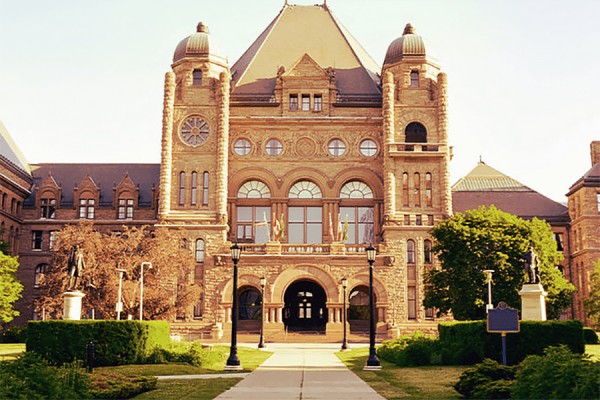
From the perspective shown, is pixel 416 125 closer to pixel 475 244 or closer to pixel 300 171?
pixel 300 171

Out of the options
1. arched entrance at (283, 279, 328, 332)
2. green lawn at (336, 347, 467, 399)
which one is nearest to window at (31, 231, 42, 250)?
arched entrance at (283, 279, 328, 332)

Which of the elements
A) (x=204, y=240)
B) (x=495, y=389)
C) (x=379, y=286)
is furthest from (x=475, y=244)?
(x=495, y=389)

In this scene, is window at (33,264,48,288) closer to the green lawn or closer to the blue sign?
the green lawn

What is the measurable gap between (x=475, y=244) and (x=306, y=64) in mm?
27711

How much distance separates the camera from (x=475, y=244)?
Result: 179 feet

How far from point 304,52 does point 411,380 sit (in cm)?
5668

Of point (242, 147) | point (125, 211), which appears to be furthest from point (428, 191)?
point (125, 211)

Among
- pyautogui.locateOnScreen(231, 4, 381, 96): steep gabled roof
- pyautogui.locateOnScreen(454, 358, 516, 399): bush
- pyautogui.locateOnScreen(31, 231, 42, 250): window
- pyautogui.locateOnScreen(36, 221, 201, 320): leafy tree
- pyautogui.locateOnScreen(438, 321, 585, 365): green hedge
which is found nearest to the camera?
pyautogui.locateOnScreen(454, 358, 516, 399): bush

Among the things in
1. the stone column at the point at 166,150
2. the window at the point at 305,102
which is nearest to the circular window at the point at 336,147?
the window at the point at 305,102

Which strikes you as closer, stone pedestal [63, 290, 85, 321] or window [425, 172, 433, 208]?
stone pedestal [63, 290, 85, 321]

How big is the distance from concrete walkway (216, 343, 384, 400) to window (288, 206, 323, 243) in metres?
35.9

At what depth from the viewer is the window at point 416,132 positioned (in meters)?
71.4

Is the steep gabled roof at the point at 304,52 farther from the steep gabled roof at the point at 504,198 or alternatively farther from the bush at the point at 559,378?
the bush at the point at 559,378

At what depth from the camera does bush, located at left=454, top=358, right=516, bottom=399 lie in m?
19.5
